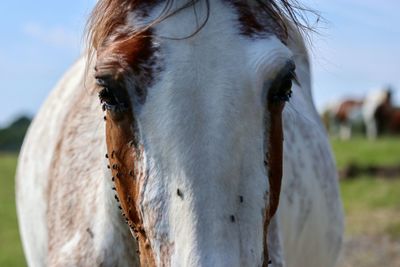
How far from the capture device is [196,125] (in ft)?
6.63

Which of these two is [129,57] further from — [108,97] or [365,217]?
[365,217]

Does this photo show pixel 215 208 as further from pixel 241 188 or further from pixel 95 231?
pixel 95 231

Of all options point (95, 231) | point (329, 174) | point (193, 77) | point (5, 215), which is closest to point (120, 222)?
point (95, 231)

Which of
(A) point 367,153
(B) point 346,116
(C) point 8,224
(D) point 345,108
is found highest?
(C) point 8,224

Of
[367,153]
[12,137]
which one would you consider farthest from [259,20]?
[12,137]

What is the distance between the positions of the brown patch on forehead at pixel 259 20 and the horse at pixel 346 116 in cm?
2685

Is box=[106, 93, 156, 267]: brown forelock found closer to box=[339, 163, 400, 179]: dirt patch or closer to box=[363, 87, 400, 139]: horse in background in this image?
box=[339, 163, 400, 179]: dirt patch

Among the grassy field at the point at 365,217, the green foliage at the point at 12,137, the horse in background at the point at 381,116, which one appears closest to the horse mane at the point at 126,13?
the grassy field at the point at 365,217

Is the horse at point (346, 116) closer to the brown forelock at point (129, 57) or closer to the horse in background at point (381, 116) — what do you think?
the horse in background at point (381, 116)

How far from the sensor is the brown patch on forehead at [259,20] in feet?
7.18

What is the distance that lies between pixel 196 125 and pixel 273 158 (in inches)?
12.5

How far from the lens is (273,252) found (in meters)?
2.69

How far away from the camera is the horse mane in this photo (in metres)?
2.25

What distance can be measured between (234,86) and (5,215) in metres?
11.9
